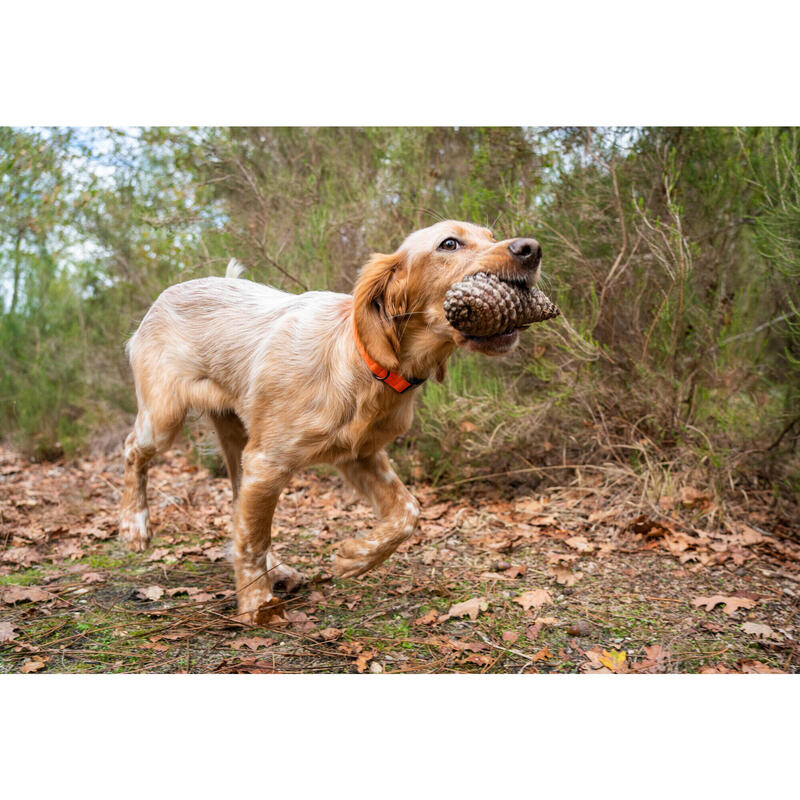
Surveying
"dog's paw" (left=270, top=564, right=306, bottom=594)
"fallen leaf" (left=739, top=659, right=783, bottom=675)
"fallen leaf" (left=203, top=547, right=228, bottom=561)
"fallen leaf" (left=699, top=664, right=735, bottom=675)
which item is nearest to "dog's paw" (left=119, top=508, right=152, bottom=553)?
"fallen leaf" (left=203, top=547, right=228, bottom=561)

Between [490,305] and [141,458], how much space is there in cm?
246

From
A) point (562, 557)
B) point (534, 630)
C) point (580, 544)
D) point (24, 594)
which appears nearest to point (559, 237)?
point (580, 544)

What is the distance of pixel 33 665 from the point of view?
272 centimetres

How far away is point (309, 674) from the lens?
273cm

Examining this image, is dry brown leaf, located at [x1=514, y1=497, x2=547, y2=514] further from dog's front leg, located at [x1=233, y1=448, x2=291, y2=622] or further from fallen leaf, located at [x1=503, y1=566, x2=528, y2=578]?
dog's front leg, located at [x1=233, y1=448, x2=291, y2=622]

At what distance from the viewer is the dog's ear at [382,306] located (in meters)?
2.85

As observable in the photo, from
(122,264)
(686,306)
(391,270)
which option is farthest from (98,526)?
(686,306)

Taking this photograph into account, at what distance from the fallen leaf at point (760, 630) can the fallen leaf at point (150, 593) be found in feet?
9.30

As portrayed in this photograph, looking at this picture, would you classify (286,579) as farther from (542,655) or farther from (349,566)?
(542,655)

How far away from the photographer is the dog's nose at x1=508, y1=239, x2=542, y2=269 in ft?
8.50

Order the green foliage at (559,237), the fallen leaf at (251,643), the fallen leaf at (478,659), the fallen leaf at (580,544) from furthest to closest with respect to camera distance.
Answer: the green foliage at (559,237) < the fallen leaf at (580,544) < the fallen leaf at (251,643) < the fallen leaf at (478,659)

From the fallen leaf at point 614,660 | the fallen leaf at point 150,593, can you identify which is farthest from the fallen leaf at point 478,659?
the fallen leaf at point 150,593

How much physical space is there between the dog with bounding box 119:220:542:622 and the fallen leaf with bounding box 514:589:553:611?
0.73 metres

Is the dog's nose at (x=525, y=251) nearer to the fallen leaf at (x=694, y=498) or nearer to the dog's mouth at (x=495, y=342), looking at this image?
the dog's mouth at (x=495, y=342)
